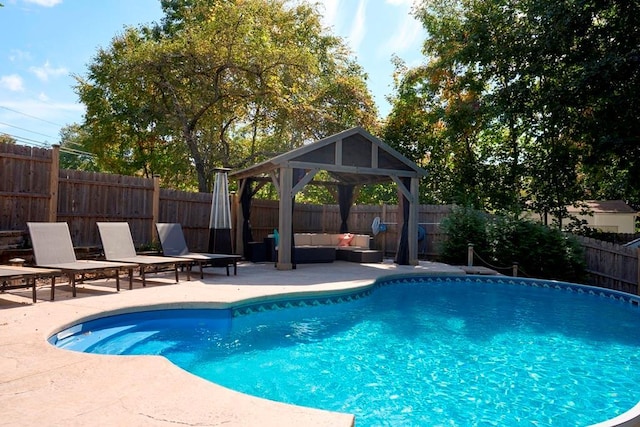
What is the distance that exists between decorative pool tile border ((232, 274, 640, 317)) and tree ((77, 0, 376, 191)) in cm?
906

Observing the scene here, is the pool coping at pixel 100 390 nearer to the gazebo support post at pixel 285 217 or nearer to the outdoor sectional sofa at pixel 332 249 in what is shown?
the gazebo support post at pixel 285 217

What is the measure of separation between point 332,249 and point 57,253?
7492mm

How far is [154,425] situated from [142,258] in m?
6.03

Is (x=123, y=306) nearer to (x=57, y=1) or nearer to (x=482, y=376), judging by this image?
(x=482, y=376)

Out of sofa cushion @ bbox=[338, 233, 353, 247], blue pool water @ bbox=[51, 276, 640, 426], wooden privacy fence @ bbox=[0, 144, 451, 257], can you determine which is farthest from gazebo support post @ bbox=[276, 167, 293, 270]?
sofa cushion @ bbox=[338, 233, 353, 247]

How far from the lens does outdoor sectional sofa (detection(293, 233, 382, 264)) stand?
12.4 m

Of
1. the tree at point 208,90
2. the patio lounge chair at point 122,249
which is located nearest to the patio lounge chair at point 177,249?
the patio lounge chair at point 122,249

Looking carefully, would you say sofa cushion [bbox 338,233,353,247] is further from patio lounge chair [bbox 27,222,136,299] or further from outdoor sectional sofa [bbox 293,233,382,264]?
patio lounge chair [bbox 27,222,136,299]

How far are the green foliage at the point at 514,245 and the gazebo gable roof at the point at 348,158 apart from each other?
6.89 ft

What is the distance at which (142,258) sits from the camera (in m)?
8.10

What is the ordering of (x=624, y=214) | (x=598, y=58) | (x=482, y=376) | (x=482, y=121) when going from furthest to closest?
(x=624, y=214) → (x=482, y=121) → (x=598, y=58) → (x=482, y=376)

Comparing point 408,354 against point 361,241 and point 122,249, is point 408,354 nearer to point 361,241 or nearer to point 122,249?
point 122,249

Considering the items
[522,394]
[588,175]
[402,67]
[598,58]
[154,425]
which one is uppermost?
[402,67]

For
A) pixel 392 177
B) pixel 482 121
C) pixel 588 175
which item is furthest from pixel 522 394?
pixel 588 175
